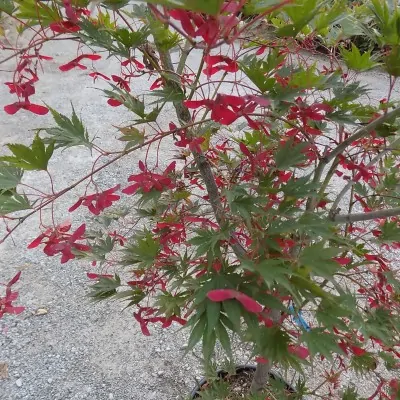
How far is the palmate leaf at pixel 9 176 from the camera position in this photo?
618 mm

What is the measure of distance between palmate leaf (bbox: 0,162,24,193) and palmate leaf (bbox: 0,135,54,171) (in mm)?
37

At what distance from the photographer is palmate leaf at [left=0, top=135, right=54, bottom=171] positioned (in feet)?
1.92

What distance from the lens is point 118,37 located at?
55cm

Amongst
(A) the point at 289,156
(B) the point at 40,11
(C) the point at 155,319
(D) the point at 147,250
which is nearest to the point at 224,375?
(C) the point at 155,319

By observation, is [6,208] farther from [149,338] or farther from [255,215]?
[149,338]

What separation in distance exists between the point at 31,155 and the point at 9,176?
0.23ft

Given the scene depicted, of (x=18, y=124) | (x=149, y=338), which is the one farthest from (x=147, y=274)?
(x=18, y=124)

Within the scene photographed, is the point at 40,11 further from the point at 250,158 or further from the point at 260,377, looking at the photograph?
the point at 260,377

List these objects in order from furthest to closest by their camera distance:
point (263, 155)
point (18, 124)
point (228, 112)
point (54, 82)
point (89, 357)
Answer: point (54, 82)
point (18, 124)
point (89, 357)
point (263, 155)
point (228, 112)

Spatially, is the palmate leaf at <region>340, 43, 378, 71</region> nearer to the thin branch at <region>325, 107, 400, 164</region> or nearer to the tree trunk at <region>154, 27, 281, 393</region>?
the thin branch at <region>325, 107, 400, 164</region>

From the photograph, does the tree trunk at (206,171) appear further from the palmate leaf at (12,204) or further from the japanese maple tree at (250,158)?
the palmate leaf at (12,204)

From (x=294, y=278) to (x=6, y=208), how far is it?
39 cm

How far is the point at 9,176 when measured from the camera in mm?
636

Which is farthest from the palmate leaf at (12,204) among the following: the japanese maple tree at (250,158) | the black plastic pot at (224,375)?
the black plastic pot at (224,375)
